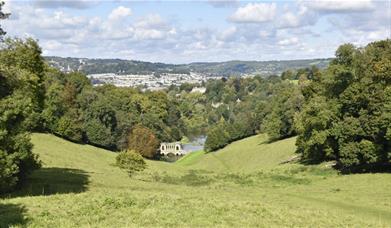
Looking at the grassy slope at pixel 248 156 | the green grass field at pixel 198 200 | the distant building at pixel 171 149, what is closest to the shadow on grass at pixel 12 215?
the green grass field at pixel 198 200

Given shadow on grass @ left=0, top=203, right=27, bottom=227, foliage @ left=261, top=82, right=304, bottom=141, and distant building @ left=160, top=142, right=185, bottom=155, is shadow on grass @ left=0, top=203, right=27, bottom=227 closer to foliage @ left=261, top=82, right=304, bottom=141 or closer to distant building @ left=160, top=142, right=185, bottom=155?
foliage @ left=261, top=82, right=304, bottom=141

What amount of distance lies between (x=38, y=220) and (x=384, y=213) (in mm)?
24187

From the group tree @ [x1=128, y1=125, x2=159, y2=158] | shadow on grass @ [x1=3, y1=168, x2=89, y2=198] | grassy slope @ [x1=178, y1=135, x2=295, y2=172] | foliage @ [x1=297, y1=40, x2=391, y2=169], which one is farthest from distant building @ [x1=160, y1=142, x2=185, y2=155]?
shadow on grass @ [x1=3, y1=168, x2=89, y2=198]

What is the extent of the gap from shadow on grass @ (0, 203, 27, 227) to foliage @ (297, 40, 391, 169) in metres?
39.5

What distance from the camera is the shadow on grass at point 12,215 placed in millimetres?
17683

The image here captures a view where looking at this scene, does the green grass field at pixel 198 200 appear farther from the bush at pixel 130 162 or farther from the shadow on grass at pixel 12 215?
the bush at pixel 130 162

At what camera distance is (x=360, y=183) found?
4762 centimetres

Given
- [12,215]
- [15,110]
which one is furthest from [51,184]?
[12,215]

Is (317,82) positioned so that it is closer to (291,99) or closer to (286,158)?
(286,158)

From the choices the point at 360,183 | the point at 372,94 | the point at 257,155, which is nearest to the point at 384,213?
the point at 360,183

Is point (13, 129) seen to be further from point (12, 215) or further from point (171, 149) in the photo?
point (171, 149)

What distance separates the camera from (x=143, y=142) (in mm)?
110750

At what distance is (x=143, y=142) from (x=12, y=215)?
91.6 m

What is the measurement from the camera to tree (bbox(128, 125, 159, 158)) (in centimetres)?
11019
